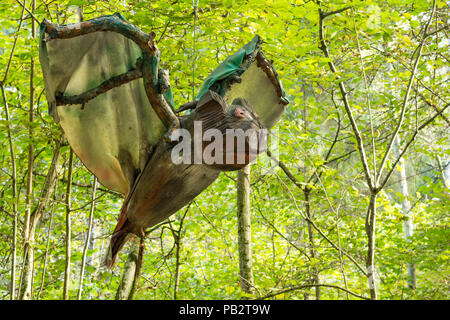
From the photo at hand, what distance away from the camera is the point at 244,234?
3018 mm

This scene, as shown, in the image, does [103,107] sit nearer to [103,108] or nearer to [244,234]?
[103,108]

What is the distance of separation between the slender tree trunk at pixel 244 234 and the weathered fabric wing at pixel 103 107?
5.48ft

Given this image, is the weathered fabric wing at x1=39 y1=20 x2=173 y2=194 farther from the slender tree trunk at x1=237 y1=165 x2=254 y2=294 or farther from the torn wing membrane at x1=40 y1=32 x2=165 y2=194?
the slender tree trunk at x1=237 y1=165 x2=254 y2=294

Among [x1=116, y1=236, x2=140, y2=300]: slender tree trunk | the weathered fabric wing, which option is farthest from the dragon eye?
[x1=116, y1=236, x2=140, y2=300]: slender tree trunk

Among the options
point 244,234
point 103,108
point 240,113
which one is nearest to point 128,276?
point 244,234

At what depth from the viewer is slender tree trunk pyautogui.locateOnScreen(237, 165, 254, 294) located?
296 centimetres

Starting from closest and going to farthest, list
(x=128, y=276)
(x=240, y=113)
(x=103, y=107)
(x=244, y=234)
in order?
(x=240, y=113) < (x=103, y=107) < (x=244, y=234) < (x=128, y=276)

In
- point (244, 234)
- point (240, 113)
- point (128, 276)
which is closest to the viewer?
point (240, 113)

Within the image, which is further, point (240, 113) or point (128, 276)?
point (128, 276)

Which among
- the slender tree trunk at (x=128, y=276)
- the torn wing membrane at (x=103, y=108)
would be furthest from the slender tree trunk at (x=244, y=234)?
the torn wing membrane at (x=103, y=108)

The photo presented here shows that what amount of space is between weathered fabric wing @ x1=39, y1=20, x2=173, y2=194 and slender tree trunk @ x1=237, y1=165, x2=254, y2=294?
167 centimetres

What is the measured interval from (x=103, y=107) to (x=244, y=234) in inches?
74.1

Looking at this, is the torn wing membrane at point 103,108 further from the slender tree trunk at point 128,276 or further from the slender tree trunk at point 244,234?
the slender tree trunk at point 128,276

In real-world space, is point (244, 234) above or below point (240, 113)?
above
